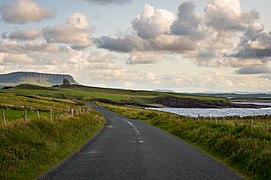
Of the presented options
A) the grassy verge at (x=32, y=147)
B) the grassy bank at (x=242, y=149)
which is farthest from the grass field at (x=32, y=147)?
the grassy bank at (x=242, y=149)

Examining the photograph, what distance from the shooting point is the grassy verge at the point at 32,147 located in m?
12.5

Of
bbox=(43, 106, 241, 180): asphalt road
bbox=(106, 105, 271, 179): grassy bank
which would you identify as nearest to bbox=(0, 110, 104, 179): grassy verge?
bbox=(43, 106, 241, 180): asphalt road

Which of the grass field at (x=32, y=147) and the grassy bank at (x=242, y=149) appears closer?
the grass field at (x=32, y=147)

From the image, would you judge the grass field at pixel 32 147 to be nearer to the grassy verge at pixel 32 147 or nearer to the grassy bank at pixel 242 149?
the grassy verge at pixel 32 147

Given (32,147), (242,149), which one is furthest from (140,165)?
(32,147)

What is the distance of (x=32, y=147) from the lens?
15.9m

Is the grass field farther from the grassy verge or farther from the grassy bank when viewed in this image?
the grassy bank

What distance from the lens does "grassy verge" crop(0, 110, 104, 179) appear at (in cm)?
1251

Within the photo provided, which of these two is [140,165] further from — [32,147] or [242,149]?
[32,147]

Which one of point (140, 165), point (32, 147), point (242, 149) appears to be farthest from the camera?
point (32, 147)

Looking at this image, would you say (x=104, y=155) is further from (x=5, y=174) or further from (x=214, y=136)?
(x=214, y=136)

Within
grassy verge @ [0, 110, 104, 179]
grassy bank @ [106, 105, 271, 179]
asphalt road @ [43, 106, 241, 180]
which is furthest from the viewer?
grassy bank @ [106, 105, 271, 179]

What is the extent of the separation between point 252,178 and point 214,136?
30.2 feet

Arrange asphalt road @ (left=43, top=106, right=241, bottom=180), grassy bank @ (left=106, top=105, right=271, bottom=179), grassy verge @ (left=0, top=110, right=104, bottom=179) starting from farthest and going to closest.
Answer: grassy bank @ (left=106, top=105, right=271, bottom=179), grassy verge @ (left=0, top=110, right=104, bottom=179), asphalt road @ (left=43, top=106, right=241, bottom=180)
